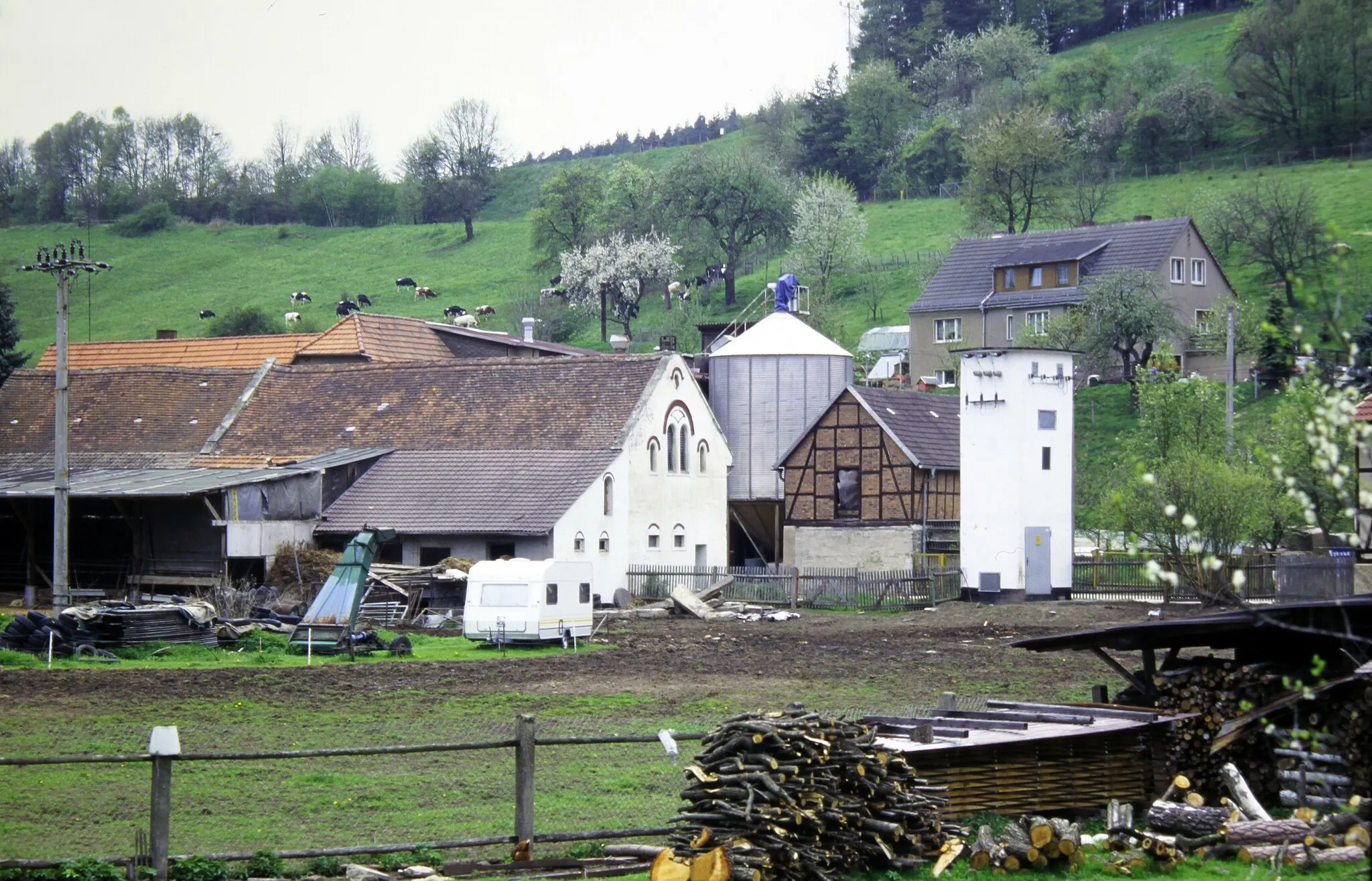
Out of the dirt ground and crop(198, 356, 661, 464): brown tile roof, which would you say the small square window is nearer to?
crop(198, 356, 661, 464): brown tile roof

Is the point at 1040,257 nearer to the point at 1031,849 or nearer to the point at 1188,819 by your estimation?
the point at 1188,819

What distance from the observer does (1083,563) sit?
146ft

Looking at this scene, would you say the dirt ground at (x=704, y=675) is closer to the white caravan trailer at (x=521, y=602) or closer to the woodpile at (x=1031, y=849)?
the white caravan trailer at (x=521, y=602)

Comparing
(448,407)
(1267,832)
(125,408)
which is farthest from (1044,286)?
(1267,832)

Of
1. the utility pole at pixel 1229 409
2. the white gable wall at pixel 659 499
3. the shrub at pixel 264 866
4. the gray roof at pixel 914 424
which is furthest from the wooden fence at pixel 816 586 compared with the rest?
the shrub at pixel 264 866

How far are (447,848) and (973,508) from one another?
3330cm

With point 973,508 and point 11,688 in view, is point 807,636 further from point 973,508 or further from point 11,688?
point 11,688

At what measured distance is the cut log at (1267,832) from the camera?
41.7 ft

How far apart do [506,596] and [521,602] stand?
1.10 feet

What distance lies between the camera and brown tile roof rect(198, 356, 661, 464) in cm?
4662

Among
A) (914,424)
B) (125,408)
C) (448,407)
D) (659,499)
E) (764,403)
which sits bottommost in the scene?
(659,499)

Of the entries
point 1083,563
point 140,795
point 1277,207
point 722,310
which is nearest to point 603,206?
point 722,310

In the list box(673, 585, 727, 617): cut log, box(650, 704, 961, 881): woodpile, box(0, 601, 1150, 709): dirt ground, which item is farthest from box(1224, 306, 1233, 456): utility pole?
box(650, 704, 961, 881): woodpile

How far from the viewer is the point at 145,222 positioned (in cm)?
12188
